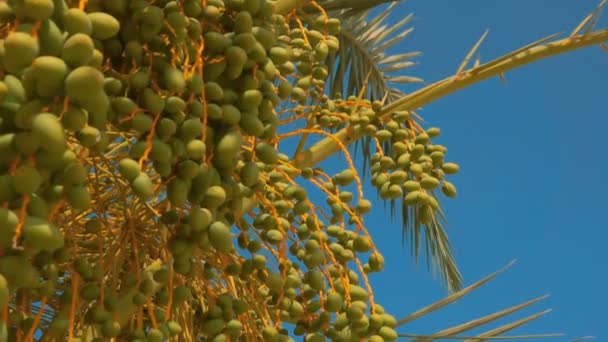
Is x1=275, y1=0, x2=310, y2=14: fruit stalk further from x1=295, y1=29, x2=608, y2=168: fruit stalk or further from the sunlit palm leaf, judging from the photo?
the sunlit palm leaf

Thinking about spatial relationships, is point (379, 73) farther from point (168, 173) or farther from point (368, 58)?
point (168, 173)

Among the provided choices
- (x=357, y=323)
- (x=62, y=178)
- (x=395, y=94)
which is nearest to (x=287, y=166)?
(x=357, y=323)

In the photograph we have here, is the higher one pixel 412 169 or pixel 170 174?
pixel 412 169

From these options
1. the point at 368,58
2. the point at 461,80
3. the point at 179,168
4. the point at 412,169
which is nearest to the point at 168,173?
the point at 179,168

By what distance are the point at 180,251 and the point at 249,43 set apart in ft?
0.86

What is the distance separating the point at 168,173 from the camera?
0.96 m

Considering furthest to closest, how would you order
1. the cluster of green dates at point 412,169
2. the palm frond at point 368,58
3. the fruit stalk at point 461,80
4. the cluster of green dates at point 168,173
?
the palm frond at point 368,58 → the fruit stalk at point 461,80 → the cluster of green dates at point 412,169 → the cluster of green dates at point 168,173

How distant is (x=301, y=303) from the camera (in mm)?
1255

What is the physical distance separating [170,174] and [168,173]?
42 mm

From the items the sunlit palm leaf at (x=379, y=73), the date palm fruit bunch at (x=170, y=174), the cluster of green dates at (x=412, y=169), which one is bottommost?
the date palm fruit bunch at (x=170, y=174)

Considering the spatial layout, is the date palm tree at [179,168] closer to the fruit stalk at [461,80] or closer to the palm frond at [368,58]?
the fruit stalk at [461,80]

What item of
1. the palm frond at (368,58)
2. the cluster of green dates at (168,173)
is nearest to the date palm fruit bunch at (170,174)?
the cluster of green dates at (168,173)

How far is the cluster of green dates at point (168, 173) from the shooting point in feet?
2.63

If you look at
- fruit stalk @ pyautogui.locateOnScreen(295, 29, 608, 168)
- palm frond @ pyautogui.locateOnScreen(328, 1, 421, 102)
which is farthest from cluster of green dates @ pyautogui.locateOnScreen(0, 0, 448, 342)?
palm frond @ pyautogui.locateOnScreen(328, 1, 421, 102)
